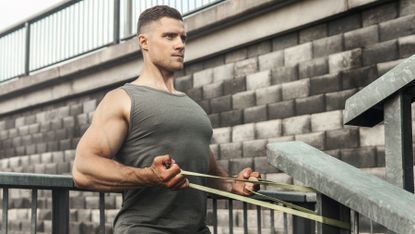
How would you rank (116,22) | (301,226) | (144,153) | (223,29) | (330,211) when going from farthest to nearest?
(116,22), (223,29), (301,226), (144,153), (330,211)

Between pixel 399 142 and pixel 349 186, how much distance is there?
1.08 ft

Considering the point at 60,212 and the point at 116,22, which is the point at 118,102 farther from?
the point at 116,22

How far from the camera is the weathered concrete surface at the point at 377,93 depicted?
58.8 inches

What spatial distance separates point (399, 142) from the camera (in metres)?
1.53

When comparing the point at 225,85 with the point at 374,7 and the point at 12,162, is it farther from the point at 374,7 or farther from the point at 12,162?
the point at 12,162

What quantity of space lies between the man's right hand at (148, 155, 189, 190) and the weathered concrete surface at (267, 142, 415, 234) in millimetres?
454

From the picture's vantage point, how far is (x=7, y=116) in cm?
1090

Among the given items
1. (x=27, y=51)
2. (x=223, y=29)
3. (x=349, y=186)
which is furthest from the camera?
(x=27, y=51)

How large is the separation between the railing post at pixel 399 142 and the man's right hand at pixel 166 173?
651 millimetres

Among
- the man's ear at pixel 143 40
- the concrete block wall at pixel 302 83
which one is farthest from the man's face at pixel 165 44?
the concrete block wall at pixel 302 83

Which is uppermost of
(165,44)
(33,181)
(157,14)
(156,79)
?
(157,14)

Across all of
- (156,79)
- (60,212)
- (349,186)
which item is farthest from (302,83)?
(349,186)

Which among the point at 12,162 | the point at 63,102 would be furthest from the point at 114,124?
the point at 12,162

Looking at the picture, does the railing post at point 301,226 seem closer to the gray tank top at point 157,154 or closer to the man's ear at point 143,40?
the gray tank top at point 157,154
